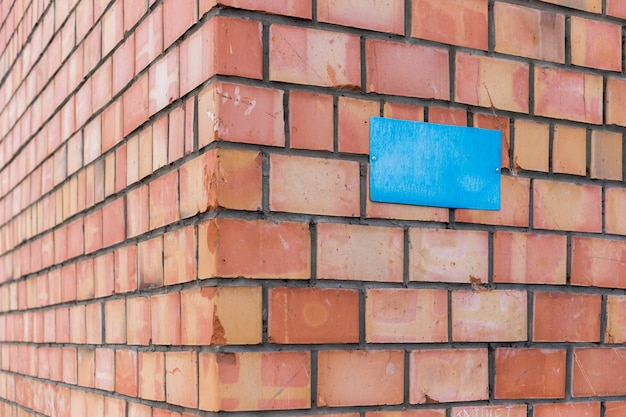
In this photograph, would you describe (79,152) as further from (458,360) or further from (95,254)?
(458,360)

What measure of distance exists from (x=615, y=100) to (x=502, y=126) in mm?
320

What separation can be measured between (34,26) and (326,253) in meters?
1.67

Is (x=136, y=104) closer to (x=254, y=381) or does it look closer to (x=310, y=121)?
(x=310, y=121)

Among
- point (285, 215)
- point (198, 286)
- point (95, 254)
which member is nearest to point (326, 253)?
point (285, 215)

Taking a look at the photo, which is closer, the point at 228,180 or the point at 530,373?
the point at 228,180

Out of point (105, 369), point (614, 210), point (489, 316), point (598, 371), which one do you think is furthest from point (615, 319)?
point (105, 369)

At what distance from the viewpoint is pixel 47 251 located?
262cm

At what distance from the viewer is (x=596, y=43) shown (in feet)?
6.25

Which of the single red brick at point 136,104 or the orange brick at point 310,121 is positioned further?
the single red brick at point 136,104

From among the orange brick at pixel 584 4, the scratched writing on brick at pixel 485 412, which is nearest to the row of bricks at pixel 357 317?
the scratched writing on brick at pixel 485 412

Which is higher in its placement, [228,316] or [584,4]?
[584,4]

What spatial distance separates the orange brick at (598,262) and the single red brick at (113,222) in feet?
3.24

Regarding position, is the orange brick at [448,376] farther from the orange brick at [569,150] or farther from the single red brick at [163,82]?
the single red brick at [163,82]

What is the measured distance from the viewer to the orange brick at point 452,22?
1.71 metres
